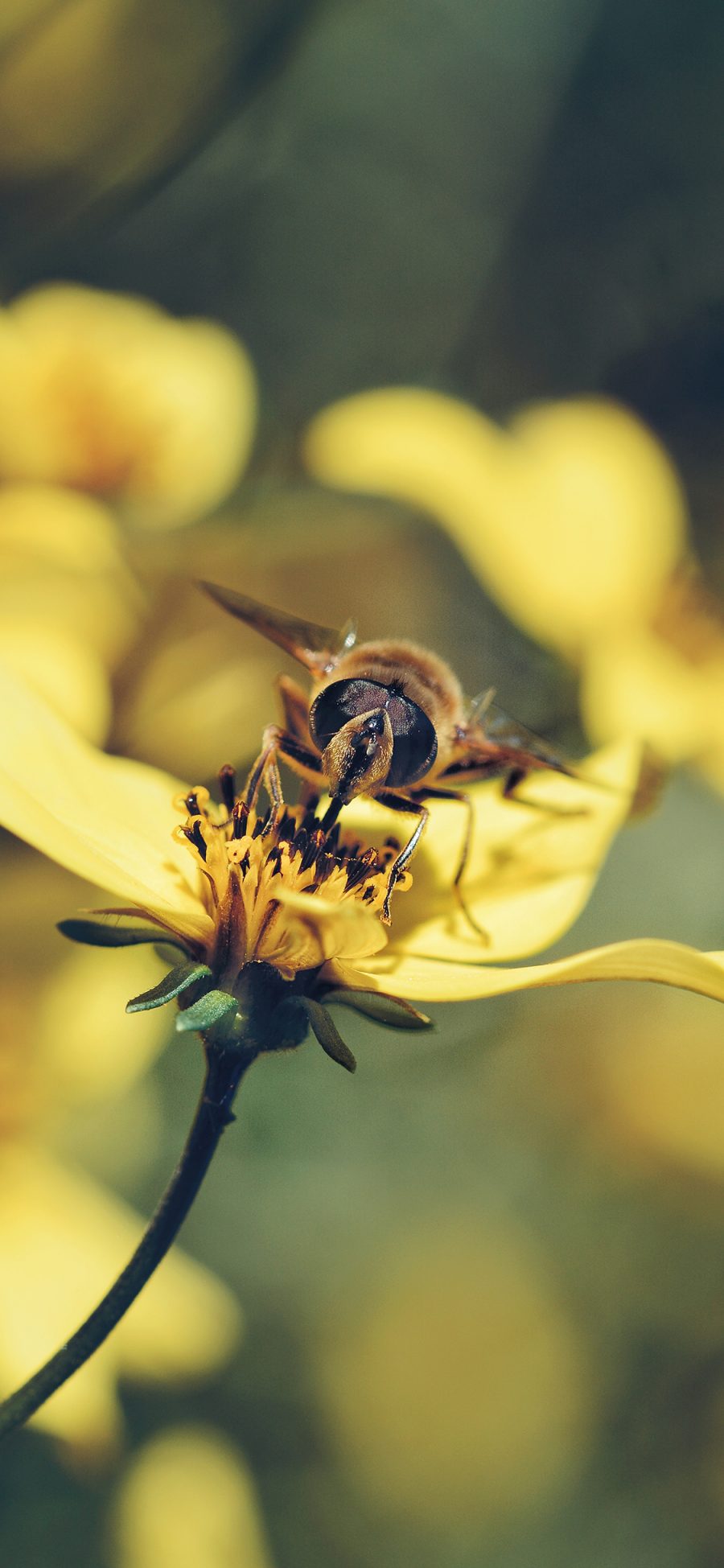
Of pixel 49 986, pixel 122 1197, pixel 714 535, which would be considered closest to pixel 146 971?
pixel 49 986

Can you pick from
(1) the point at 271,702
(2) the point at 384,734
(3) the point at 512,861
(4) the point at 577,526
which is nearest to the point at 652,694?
(4) the point at 577,526

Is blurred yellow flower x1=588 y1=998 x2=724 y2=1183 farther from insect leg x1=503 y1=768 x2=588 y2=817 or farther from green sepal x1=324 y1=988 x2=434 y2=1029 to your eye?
green sepal x1=324 y1=988 x2=434 y2=1029

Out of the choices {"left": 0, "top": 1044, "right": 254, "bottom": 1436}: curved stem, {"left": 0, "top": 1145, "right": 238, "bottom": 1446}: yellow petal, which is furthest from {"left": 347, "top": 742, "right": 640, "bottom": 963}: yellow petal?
{"left": 0, "top": 1145, "right": 238, "bottom": 1446}: yellow petal

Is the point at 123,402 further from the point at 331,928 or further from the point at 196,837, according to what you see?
the point at 331,928

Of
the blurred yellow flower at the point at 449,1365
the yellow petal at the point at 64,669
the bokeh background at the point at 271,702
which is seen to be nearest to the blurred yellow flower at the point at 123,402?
the bokeh background at the point at 271,702

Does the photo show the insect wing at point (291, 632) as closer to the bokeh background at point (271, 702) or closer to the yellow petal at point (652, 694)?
the bokeh background at point (271, 702)

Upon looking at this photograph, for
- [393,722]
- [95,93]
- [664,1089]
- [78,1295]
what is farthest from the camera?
[664,1089]
